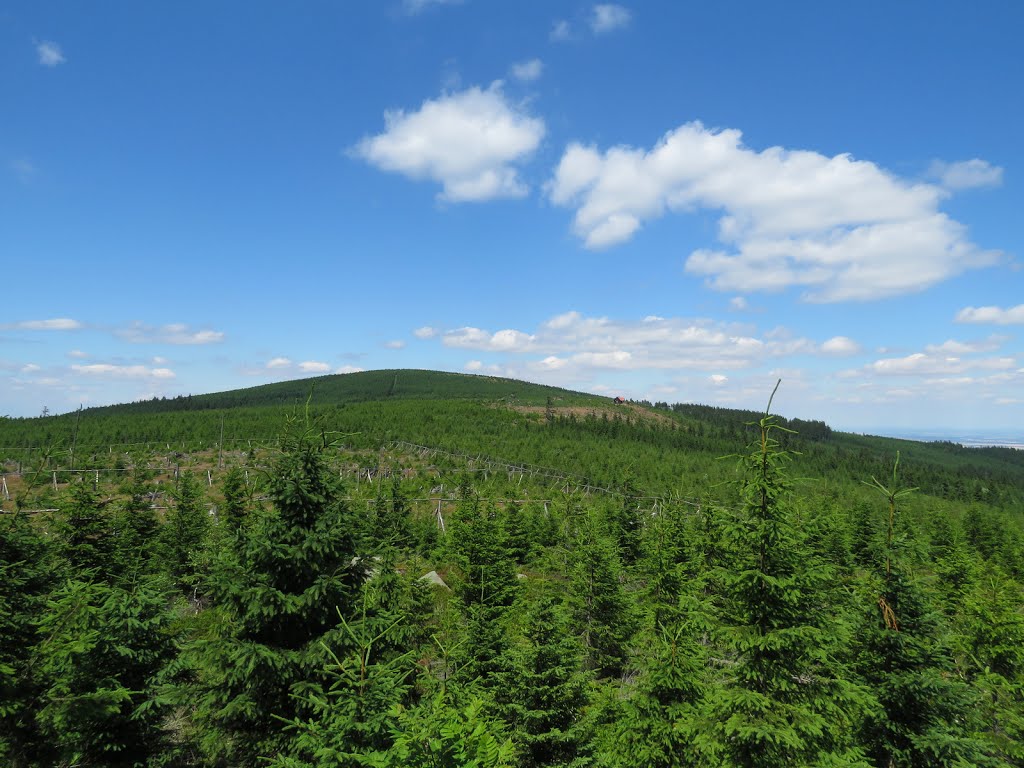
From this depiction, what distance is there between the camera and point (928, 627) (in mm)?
8898

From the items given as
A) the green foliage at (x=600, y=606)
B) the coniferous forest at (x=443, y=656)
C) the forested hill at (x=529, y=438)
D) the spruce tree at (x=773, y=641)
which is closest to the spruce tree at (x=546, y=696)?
the coniferous forest at (x=443, y=656)

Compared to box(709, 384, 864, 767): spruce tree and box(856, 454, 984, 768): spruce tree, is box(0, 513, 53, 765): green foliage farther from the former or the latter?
box(856, 454, 984, 768): spruce tree

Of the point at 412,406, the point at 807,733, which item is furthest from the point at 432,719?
the point at 412,406

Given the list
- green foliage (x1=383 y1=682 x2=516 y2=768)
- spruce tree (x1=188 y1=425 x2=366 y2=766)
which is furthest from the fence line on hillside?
green foliage (x1=383 y1=682 x2=516 y2=768)

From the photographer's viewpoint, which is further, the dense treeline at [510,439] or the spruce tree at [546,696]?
the dense treeline at [510,439]

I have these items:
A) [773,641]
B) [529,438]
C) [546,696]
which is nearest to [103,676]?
[546,696]

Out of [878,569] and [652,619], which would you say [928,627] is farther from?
[652,619]

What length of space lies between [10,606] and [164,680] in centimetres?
286

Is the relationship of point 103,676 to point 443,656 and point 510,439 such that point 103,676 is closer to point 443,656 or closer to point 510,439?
point 443,656

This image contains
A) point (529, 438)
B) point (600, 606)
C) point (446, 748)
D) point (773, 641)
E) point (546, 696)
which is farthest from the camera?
point (529, 438)

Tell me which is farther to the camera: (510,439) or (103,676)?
(510,439)

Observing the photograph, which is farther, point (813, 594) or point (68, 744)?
point (68, 744)

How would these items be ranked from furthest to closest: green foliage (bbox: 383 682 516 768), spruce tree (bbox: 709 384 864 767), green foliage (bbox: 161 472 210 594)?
green foliage (bbox: 161 472 210 594) → spruce tree (bbox: 709 384 864 767) → green foliage (bbox: 383 682 516 768)

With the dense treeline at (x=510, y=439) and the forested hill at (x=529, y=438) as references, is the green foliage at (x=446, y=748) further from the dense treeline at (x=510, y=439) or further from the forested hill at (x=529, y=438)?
the dense treeline at (x=510, y=439)
